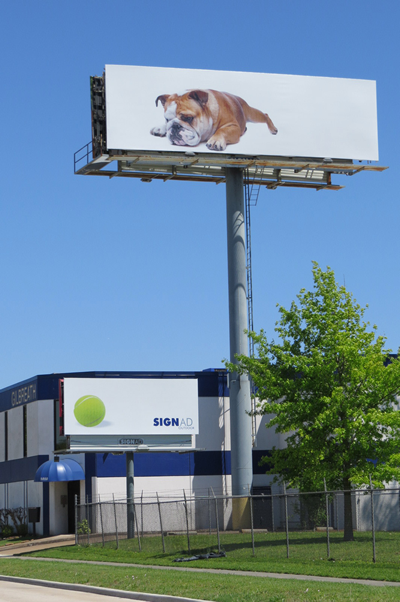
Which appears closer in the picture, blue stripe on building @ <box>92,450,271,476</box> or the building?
blue stripe on building @ <box>92,450,271,476</box>

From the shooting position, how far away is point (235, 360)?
4188cm

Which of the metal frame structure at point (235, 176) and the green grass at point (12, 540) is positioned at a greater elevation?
the metal frame structure at point (235, 176)

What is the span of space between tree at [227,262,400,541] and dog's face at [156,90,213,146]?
12410 mm

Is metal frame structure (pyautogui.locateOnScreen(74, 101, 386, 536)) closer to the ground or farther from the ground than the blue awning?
farther from the ground

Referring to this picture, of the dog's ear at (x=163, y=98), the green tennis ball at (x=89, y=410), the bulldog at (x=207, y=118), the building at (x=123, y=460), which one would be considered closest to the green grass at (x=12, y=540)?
the building at (x=123, y=460)

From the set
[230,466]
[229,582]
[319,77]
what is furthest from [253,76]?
[229,582]

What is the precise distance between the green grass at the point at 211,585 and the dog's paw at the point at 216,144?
23.8 m

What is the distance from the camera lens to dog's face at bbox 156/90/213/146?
43969mm

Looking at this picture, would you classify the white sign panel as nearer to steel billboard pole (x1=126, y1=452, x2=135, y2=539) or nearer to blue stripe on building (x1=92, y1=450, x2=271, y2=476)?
steel billboard pole (x1=126, y1=452, x2=135, y2=539)

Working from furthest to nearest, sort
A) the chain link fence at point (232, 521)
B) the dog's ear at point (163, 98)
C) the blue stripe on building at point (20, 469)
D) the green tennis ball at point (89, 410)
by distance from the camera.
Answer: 1. the blue stripe on building at point (20, 469)
2. the dog's ear at point (163, 98)
3. the green tennis ball at point (89, 410)
4. the chain link fence at point (232, 521)

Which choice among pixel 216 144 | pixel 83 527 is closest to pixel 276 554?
pixel 83 527

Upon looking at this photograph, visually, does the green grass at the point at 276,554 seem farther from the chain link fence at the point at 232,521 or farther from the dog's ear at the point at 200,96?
the dog's ear at the point at 200,96

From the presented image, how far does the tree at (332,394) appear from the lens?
105ft

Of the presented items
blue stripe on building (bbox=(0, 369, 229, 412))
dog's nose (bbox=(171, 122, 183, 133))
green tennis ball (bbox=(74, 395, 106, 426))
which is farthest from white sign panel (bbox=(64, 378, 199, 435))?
dog's nose (bbox=(171, 122, 183, 133))
